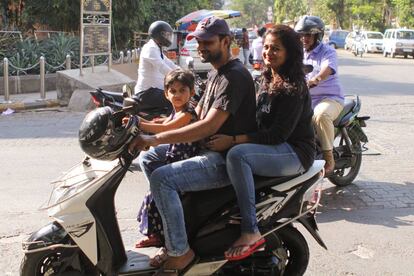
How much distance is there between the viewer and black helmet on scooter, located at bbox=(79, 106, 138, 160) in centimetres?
300

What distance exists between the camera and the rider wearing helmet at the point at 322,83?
560 centimetres

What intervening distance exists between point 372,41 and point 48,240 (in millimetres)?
38171

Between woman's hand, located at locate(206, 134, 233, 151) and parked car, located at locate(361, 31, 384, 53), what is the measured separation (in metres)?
37.3

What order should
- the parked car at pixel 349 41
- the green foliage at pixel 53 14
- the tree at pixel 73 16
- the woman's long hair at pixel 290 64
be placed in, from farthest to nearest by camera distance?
the parked car at pixel 349 41, the tree at pixel 73 16, the green foliage at pixel 53 14, the woman's long hair at pixel 290 64

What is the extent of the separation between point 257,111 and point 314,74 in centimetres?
244

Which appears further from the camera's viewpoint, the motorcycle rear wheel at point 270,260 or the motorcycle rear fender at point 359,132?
the motorcycle rear fender at point 359,132

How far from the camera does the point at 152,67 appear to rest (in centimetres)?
676

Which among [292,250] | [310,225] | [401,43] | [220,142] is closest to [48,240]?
[220,142]

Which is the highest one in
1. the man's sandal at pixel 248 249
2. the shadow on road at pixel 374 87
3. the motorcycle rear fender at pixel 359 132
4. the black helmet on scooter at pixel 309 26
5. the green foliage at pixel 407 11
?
→ the green foliage at pixel 407 11

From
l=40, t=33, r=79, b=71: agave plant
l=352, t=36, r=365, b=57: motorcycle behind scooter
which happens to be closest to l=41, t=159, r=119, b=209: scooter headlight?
l=40, t=33, r=79, b=71: agave plant

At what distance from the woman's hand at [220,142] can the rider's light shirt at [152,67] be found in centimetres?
343

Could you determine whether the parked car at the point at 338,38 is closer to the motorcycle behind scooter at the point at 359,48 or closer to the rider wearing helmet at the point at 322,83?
the motorcycle behind scooter at the point at 359,48

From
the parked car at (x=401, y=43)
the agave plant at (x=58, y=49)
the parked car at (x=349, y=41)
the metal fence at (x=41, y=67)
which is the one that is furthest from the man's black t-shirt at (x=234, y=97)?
the parked car at (x=349, y=41)

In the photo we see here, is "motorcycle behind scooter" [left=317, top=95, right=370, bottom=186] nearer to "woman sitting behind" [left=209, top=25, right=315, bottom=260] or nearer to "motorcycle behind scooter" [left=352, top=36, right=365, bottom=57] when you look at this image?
"woman sitting behind" [left=209, top=25, right=315, bottom=260]
